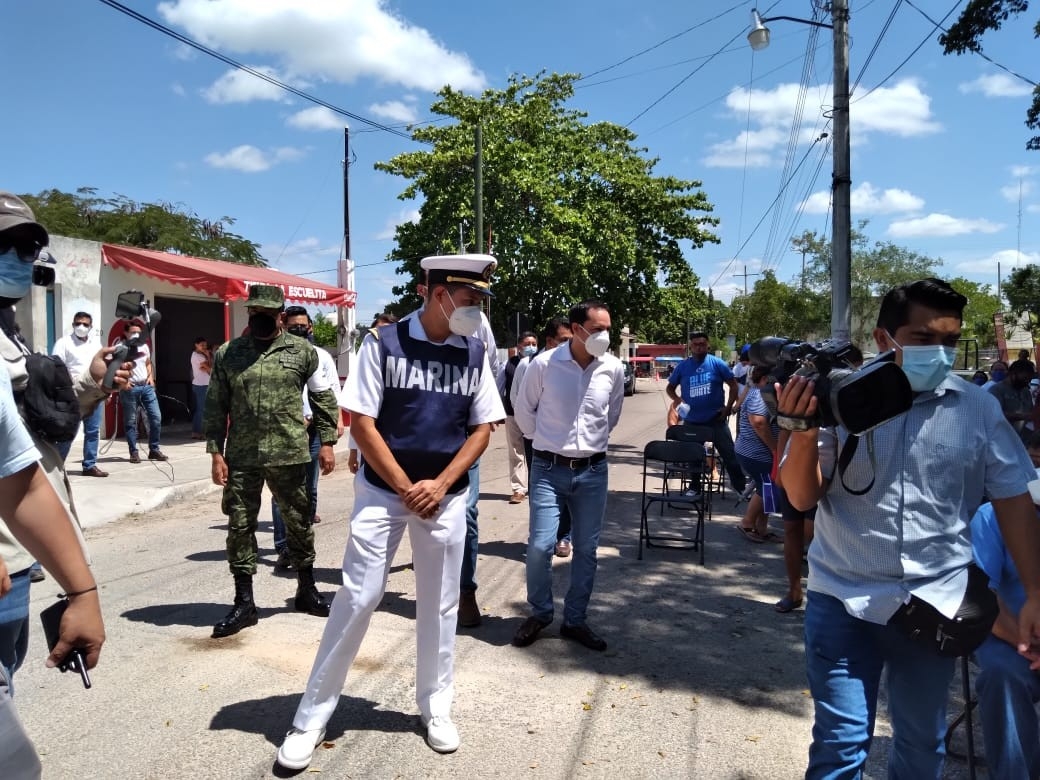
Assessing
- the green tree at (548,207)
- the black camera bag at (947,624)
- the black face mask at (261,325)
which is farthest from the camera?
the green tree at (548,207)

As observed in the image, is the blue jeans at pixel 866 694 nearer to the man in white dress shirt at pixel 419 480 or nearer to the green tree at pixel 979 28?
the man in white dress shirt at pixel 419 480

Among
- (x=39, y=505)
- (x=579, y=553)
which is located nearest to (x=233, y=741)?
(x=39, y=505)

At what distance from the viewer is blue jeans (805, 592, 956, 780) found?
2115mm

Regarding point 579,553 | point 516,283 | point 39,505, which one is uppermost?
point 516,283

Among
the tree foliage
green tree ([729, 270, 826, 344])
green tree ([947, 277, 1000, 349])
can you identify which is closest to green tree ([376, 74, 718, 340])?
the tree foliage

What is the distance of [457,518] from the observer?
126 inches

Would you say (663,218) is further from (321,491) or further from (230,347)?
(230,347)

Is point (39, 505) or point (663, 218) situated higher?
point (663, 218)

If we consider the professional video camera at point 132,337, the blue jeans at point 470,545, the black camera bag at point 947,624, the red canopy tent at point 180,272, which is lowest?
the blue jeans at point 470,545

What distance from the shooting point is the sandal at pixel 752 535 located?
6719mm

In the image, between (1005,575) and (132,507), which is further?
(132,507)

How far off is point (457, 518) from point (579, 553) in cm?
134

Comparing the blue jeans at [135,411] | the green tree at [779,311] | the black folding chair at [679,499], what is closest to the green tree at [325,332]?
the green tree at [779,311]

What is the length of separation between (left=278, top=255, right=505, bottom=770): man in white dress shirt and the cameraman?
145 cm
